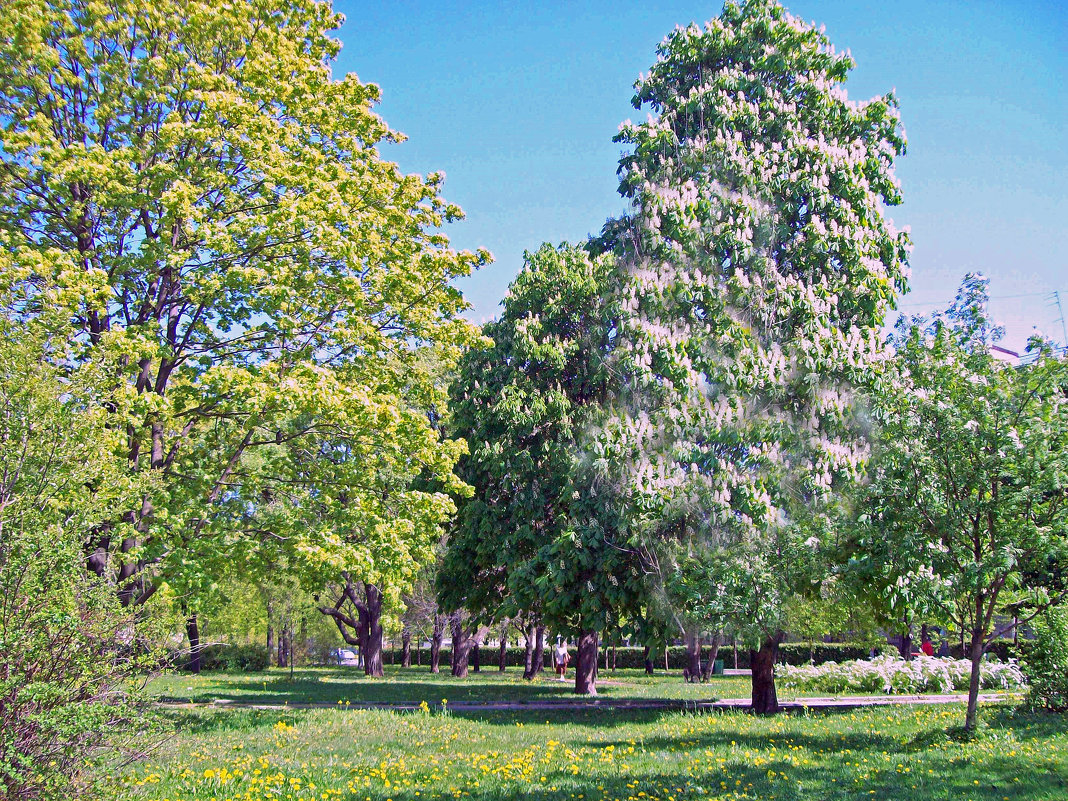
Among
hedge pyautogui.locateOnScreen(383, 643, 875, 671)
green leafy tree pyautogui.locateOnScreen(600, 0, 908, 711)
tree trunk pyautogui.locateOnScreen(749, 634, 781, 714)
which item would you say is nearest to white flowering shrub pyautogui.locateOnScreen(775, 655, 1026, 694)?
tree trunk pyautogui.locateOnScreen(749, 634, 781, 714)

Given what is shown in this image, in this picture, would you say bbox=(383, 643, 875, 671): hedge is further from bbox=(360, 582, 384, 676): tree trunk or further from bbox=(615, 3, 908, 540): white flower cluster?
bbox=(615, 3, 908, 540): white flower cluster

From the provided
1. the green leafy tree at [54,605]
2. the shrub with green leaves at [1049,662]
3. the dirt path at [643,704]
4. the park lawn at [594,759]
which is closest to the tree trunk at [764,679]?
the dirt path at [643,704]

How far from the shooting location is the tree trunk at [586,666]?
2175 cm

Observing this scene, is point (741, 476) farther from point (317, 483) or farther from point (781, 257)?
point (317, 483)

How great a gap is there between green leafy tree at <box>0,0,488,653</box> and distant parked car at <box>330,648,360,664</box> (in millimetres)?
49930

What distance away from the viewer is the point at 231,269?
1152cm

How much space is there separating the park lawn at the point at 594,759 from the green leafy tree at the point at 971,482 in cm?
184

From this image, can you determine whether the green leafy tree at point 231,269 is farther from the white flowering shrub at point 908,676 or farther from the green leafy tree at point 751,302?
the white flowering shrub at point 908,676

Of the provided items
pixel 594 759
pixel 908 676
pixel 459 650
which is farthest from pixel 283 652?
pixel 594 759

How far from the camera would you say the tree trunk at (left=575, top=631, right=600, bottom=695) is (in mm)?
21750

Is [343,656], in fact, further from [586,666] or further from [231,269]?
[231,269]

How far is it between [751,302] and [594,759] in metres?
9.17

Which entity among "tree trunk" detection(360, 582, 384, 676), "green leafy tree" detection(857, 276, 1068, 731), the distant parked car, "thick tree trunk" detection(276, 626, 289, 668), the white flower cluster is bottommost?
the distant parked car

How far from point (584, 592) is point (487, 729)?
4880mm
